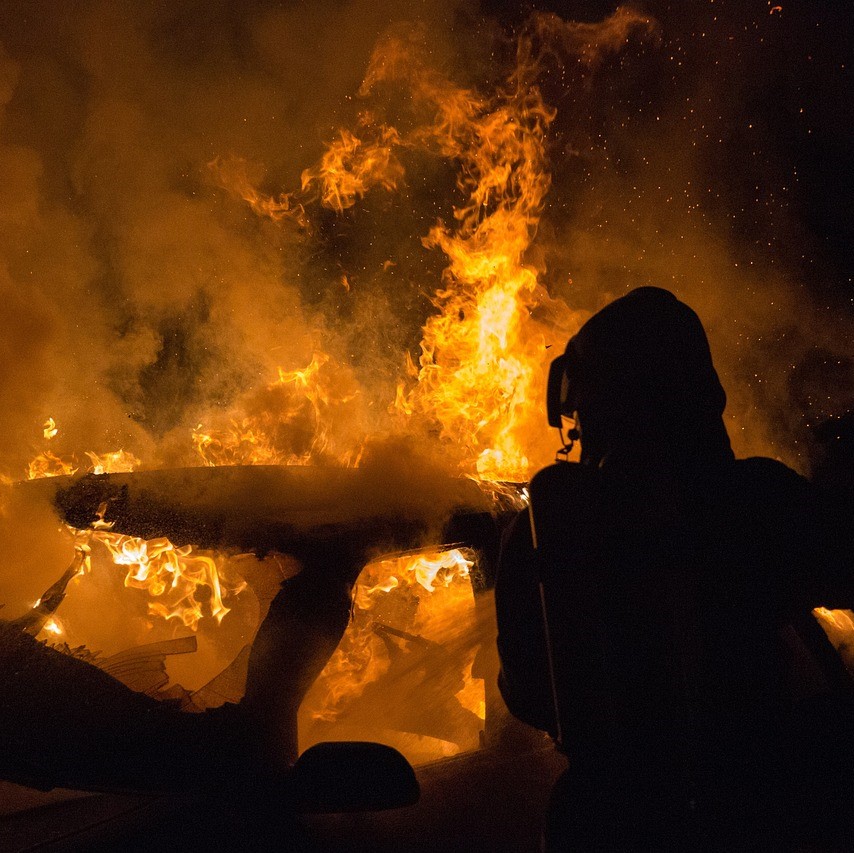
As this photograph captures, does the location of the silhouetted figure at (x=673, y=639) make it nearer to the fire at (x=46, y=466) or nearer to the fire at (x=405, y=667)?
the fire at (x=405, y=667)

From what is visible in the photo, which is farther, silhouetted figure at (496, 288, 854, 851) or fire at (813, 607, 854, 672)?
fire at (813, 607, 854, 672)

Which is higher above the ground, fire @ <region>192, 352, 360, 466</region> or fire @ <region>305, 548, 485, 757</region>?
fire @ <region>192, 352, 360, 466</region>

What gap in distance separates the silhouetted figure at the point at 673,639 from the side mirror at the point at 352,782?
0.47 metres

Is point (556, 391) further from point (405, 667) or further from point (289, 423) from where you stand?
point (289, 423)

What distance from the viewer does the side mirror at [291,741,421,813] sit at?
1.68m

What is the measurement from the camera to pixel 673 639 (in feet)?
5.31

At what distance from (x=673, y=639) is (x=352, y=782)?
1.17 metres

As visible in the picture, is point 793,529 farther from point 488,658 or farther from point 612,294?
point 612,294

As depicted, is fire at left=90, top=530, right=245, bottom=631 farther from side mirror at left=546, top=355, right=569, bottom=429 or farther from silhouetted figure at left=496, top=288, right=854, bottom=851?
silhouetted figure at left=496, top=288, right=854, bottom=851

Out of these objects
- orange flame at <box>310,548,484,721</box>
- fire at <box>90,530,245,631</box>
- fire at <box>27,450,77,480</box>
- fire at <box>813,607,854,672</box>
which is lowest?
fire at <box>813,607,854,672</box>

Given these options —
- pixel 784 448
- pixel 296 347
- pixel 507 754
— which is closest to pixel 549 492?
pixel 507 754

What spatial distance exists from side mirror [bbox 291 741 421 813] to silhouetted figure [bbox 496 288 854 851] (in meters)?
0.47

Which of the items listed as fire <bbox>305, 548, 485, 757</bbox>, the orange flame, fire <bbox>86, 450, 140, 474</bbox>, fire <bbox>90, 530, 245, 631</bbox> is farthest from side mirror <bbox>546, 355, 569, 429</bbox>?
fire <bbox>86, 450, 140, 474</bbox>

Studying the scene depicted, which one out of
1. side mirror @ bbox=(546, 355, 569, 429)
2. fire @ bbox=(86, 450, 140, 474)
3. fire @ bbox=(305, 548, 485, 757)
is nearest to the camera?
side mirror @ bbox=(546, 355, 569, 429)
